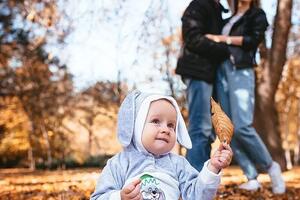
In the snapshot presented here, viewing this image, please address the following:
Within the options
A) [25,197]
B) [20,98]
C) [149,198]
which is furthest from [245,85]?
[20,98]

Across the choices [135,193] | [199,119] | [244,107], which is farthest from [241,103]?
[135,193]

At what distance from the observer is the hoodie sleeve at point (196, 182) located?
221 centimetres

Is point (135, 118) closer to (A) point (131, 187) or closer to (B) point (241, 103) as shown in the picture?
(A) point (131, 187)

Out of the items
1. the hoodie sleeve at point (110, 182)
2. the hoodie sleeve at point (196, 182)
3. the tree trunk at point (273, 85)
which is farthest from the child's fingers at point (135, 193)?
the tree trunk at point (273, 85)

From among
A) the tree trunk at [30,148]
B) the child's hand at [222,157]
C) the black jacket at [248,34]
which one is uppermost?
the black jacket at [248,34]

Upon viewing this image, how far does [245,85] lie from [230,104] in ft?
0.74

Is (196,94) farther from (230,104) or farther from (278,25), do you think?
(278,25)

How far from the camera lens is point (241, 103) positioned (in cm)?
464

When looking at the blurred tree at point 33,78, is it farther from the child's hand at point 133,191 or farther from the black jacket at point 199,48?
the child's hand at point 133,191

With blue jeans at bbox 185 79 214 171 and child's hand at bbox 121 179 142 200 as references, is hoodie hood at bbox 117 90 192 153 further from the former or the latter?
blue jeans at bbox 185 79 214 171

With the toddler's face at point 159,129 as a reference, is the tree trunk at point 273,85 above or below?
below

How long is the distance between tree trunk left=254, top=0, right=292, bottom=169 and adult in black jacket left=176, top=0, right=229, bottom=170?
4647 mm

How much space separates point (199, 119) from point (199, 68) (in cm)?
45

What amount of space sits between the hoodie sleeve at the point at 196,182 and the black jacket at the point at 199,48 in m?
2.17
